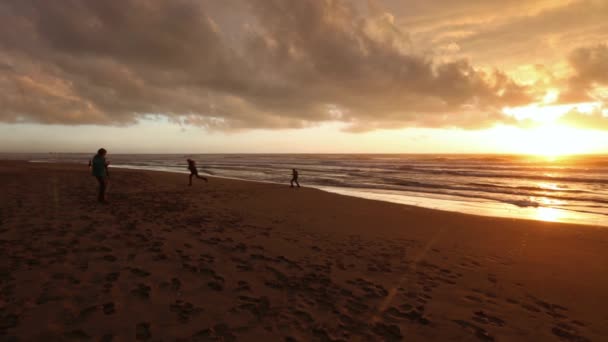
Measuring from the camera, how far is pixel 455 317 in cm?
468

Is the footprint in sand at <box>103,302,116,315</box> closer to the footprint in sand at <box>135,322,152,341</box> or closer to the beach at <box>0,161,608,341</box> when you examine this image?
the beach at <box>0,161,608,341</box>

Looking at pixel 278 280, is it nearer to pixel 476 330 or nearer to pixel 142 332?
pixel 142 332

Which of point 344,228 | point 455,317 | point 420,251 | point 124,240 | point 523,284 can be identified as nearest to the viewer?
point 455,317

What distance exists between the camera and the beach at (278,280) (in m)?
3.91

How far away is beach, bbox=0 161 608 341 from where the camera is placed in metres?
3.91

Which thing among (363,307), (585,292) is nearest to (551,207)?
(585,292)

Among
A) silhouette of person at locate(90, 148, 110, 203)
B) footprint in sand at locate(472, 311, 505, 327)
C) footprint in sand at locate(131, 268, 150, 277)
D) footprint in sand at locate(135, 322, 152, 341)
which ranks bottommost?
footprint in sand at locate(472, 311, 505, 327)

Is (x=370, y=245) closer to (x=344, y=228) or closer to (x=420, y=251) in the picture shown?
(x=420, y=251)

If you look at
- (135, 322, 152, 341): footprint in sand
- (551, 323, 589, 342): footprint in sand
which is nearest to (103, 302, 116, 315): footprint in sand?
(135, 322, 152, 341): footprint in sand

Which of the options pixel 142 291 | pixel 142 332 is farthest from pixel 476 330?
pixel 142 291

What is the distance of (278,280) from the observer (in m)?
5.46

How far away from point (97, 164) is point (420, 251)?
12189mm

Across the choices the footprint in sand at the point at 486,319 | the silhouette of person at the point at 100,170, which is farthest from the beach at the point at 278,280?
the silhouette of person at the point at 100,170

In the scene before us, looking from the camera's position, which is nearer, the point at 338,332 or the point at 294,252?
the point at 338,332
